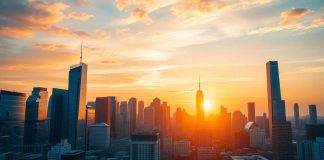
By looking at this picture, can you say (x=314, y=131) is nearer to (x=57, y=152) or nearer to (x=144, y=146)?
(x=144, y=146)

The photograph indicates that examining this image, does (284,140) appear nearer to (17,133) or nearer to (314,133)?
(314,133)

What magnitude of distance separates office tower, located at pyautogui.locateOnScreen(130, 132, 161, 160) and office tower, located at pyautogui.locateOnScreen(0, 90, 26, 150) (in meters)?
97.8

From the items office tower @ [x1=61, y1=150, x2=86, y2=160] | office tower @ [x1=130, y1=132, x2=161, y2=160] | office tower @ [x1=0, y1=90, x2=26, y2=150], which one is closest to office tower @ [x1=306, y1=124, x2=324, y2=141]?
office tower @ [x1=130, y1=132, x2=161, y2=160]

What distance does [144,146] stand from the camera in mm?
131125

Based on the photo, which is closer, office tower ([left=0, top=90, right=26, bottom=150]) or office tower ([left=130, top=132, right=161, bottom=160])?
office tower ([left=130, top=132, right=161, bottom=160])

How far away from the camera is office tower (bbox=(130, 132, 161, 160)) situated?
427ft

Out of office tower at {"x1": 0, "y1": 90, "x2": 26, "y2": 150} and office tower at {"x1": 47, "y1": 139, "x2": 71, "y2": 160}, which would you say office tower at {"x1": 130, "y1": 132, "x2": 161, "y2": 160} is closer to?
office tower at {"x1": 47, "y1": 139, "x2": 71, "y2": 160}

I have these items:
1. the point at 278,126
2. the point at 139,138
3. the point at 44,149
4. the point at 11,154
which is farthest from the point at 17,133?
the point at 278,126

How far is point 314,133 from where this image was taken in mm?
192125

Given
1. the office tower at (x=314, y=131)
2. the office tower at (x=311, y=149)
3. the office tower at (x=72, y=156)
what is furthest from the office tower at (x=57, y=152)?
the office tower at (x=314, y=131)

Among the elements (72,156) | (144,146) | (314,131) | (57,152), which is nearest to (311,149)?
(314,131)

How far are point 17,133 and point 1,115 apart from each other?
1754 cm

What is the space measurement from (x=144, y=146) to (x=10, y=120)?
→ 10632cm

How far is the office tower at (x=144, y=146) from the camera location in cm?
13007
